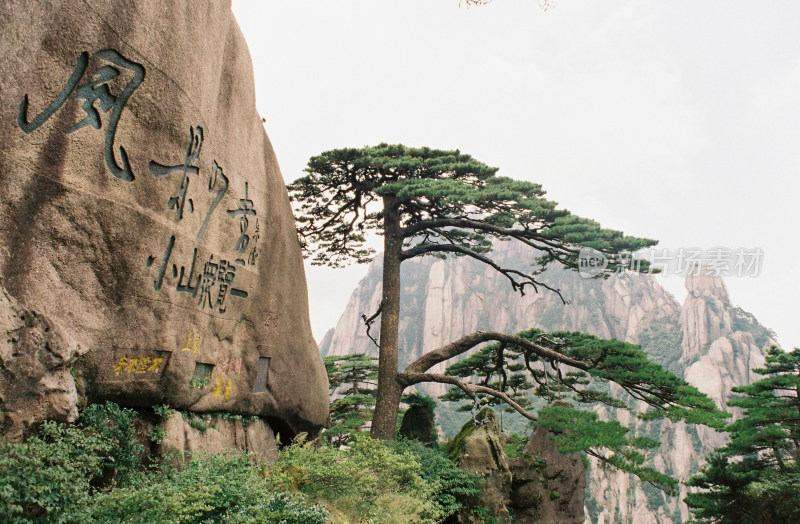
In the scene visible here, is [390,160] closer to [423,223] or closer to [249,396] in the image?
[423,223]

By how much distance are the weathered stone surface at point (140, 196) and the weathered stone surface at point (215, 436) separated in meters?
0.19

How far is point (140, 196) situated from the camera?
4.33 meters

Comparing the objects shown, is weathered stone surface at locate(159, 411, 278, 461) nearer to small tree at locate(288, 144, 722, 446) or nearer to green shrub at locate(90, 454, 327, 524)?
green shrub at locate(90, 454, 327, 524)

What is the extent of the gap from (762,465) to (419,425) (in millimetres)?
6661

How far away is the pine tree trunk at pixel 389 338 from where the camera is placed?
30.2 ft

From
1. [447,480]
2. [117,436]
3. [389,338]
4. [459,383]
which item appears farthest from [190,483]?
[389,338]

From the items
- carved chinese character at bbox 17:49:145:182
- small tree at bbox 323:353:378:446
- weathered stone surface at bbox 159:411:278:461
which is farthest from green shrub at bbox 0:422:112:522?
small tree at bbox 323:353:378:446

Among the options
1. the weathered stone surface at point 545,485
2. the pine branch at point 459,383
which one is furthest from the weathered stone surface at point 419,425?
the weathered stone surface at point 545,485

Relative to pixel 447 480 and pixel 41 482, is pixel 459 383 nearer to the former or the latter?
pixel 447 480

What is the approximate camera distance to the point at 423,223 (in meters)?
10.1

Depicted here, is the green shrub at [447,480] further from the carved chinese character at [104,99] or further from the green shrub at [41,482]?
the carved chinese character at [104,99]

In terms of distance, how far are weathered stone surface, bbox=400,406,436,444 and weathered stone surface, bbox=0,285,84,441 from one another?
7.33 metres

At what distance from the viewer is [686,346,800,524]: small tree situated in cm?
866

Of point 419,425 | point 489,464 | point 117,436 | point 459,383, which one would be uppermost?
point 459,383
